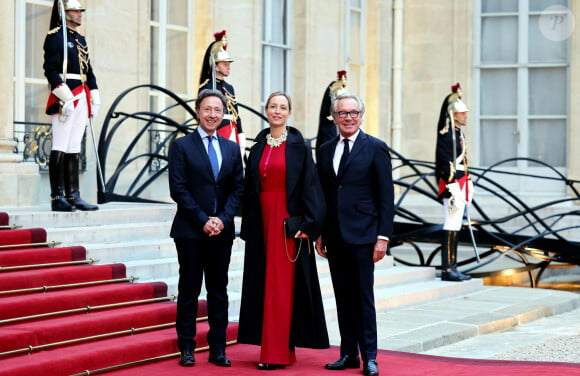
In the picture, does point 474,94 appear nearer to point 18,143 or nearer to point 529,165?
point 529,165

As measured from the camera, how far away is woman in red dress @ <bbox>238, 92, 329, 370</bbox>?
641 centimetres

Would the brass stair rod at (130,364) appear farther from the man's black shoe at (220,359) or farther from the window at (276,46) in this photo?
the window at (276,46)

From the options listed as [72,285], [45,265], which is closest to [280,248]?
[72,285]

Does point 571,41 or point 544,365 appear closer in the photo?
point 544,365

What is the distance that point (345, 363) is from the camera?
21.3 feet

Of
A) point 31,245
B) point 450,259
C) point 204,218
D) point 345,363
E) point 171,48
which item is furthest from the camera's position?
point 171,48

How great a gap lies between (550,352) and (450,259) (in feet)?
11.0

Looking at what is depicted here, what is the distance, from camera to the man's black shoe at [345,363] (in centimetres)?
646

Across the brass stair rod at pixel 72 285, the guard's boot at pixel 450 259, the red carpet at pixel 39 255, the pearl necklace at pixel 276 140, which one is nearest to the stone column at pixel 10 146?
the red carpet at pixel 39 255

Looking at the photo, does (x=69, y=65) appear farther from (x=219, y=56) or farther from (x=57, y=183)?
(x=219, y=56)

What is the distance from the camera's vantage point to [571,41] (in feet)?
53.7

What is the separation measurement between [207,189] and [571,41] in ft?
36.9

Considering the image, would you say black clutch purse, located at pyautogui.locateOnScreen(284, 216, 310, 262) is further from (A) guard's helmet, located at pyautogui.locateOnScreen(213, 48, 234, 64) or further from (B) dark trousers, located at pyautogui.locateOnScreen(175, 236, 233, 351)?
(A) guard's helmet, located at pyautogui.locateOnScreen(213, 48, 234, 64)

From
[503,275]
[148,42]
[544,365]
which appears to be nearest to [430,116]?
[503,275]
